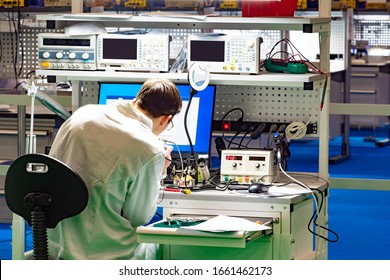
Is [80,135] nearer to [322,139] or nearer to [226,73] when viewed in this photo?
[226,73]

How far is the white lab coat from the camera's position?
3111mm

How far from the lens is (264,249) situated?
3.55 meters

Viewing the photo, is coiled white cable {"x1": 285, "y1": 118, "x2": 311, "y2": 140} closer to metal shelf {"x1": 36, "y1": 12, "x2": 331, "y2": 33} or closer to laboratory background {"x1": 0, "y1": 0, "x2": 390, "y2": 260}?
laboratory background {"x1": 0, "y1": 0, "x2": 390, "y2": 260}

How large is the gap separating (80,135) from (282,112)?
1478 mm

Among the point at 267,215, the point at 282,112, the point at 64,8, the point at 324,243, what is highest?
the point at 64,8

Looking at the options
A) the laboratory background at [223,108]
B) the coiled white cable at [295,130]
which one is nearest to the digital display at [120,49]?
the laboratory background at [223,108]

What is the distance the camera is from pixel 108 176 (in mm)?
3105

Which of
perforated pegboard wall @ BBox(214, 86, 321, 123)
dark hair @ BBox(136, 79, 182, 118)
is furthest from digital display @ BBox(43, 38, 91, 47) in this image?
dark hair @ BBox(136, 79, 182, 118)

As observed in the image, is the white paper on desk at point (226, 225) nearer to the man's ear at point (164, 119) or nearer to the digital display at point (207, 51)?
the man's ear at point (164, 119)

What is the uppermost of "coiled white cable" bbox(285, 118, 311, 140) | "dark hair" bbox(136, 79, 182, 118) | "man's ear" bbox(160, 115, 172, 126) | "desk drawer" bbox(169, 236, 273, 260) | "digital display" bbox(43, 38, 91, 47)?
"digital display" bbox(43, 38, 91, 47)

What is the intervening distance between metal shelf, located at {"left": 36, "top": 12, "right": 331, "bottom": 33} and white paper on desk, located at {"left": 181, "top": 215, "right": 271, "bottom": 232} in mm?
1120

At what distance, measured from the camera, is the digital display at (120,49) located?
167 inches

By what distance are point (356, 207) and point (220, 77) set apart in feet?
11.8
